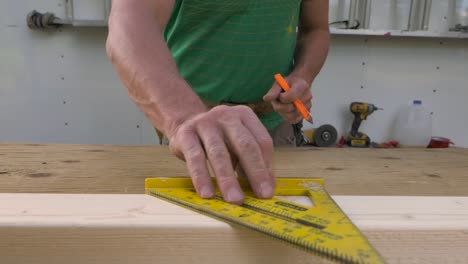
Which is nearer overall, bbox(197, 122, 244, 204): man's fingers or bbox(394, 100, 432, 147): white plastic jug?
bbox(197, 122, 244, 204): man's fingers

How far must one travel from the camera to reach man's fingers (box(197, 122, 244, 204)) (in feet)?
1.42

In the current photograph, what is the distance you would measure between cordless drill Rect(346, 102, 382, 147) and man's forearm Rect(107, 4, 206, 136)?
148 cm

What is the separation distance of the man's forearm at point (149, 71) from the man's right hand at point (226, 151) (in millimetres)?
68

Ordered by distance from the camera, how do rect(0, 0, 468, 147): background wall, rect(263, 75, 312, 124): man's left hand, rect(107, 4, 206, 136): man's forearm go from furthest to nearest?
rect(0, 0, 468, 147): background wall
rect(263, 75, 312, 124): man's left hand
rect(107, 4, 206, 136): man's forearm

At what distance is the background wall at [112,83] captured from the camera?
1.88 metres

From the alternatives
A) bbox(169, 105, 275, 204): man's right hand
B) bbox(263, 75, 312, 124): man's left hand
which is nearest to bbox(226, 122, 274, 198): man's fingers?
bbox(169, 105, 275, 204): man's right hand

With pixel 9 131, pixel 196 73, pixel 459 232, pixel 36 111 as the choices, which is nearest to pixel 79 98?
pixel 36 111

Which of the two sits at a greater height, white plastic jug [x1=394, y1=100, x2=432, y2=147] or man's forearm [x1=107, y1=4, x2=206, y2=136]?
man's forearm [x1=107, y1=4, x2=206, y2=136]

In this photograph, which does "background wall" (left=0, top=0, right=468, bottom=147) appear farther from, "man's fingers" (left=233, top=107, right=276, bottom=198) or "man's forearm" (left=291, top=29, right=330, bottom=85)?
"man's fingers" (left=233, top=107, right=276, bottom=198)

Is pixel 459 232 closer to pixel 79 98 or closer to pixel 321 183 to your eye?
pixel 321 183

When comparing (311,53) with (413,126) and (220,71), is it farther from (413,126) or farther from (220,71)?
(413,126)

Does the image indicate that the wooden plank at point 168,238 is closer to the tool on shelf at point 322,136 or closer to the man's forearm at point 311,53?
the man's forearm at point 311,53

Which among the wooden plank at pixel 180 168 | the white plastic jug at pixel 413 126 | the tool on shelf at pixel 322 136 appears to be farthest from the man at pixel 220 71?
the white plastic jug at pixel 413 126

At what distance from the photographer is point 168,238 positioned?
0.38 metres
